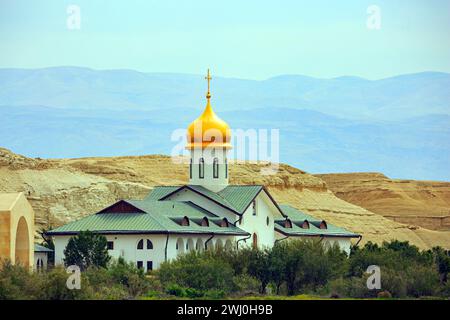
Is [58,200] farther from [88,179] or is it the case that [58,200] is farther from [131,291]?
[131,291]

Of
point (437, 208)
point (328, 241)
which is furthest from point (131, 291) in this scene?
point (437, 208)

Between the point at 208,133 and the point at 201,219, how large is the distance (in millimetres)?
6351

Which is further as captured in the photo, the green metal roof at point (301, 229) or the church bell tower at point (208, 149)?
the green metal roof at point (301, 229)

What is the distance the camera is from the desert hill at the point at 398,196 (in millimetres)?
150625

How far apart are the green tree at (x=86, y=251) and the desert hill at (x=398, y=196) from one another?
68.0 metres

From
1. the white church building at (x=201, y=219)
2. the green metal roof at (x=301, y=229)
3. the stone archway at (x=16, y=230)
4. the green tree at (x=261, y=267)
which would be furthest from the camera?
the green metal roof at (x=301, y=229)

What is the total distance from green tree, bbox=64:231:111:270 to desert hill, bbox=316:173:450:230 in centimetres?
6804

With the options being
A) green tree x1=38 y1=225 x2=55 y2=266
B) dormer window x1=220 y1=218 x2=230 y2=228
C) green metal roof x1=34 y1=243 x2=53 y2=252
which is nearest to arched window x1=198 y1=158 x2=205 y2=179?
dormer window x1=220 y1=218 x2=230 y2=228

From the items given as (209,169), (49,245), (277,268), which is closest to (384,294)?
(277,268)

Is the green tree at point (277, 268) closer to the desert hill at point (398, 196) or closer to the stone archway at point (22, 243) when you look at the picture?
the stone archway at point (22, 243)

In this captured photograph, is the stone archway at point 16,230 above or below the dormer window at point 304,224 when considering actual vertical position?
below

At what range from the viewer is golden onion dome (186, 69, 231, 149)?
93.2 m

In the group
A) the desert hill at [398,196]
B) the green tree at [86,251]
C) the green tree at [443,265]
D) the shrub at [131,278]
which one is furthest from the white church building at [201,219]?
the desert hill at [398,196]
